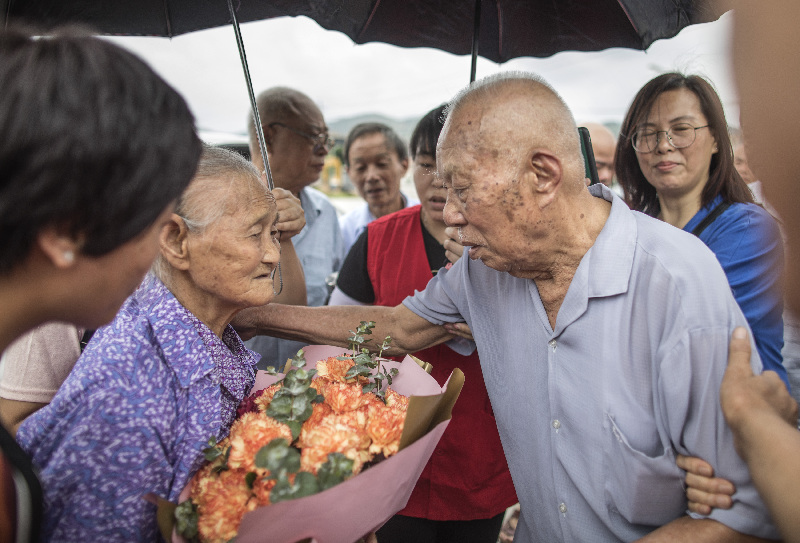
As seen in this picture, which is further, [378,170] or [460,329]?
[378,170]

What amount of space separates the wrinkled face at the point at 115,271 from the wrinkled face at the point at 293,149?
8.49 feet

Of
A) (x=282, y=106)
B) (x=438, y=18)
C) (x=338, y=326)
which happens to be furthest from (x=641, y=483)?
(x=282, y=106)

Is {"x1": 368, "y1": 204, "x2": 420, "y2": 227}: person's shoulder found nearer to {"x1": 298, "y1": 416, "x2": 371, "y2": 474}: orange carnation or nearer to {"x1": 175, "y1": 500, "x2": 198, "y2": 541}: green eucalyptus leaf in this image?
{"x1": 298, "y1": 416, "x2": 371, "y2": 474}: orange carnation

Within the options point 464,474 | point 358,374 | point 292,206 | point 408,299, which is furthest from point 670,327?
point 292,206

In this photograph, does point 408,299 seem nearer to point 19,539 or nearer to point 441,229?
point 441,229

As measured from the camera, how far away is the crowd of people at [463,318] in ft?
2.97

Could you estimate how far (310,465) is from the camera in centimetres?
121

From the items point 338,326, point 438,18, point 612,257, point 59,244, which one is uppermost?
point 438,18

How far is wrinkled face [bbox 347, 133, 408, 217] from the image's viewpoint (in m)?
4.93

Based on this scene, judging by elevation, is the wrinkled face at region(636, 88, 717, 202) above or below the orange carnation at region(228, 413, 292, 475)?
above

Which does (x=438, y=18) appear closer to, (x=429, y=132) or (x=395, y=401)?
(x=429, y=132)

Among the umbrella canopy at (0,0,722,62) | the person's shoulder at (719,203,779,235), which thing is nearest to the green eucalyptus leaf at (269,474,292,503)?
the umbrella canopy at (0,0,722,62)

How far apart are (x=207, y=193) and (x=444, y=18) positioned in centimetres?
180

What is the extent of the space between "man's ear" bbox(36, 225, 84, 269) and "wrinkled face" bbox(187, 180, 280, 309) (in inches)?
28.2
